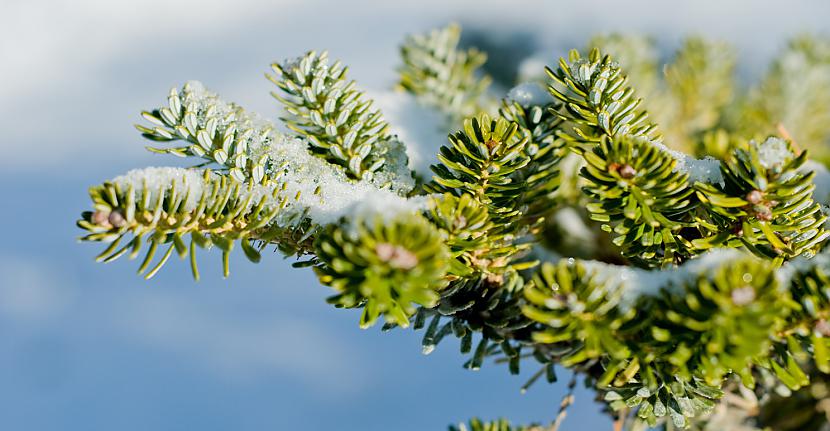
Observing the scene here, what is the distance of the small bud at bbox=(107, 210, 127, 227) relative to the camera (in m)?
0.39

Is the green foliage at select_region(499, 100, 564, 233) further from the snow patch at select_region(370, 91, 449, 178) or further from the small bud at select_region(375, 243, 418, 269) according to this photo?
the small bud at select_region(375, 243, 418, 269)

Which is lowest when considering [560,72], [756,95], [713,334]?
[713,334]

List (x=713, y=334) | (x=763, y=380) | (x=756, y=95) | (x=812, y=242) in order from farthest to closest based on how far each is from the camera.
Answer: (x=756, y=95), (x=763, y=380), (x=812, y=242), (x=713, y=334)

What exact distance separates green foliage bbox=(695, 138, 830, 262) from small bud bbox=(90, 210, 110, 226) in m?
0.39

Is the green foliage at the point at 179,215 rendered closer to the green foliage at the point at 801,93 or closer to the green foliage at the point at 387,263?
the green foliage at the point at 387,263

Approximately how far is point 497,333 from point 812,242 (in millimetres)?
246

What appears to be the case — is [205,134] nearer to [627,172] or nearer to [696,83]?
[627,172]

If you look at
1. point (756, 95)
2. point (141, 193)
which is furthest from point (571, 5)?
point (141, 193)

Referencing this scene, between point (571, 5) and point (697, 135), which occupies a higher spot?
point (571, 5)

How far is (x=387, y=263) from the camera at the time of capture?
1.08ft

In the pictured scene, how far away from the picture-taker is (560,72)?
0.51 m

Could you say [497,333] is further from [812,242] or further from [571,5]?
[571,5]

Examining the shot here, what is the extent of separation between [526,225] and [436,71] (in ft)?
0.94

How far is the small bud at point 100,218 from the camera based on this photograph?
38 cm
